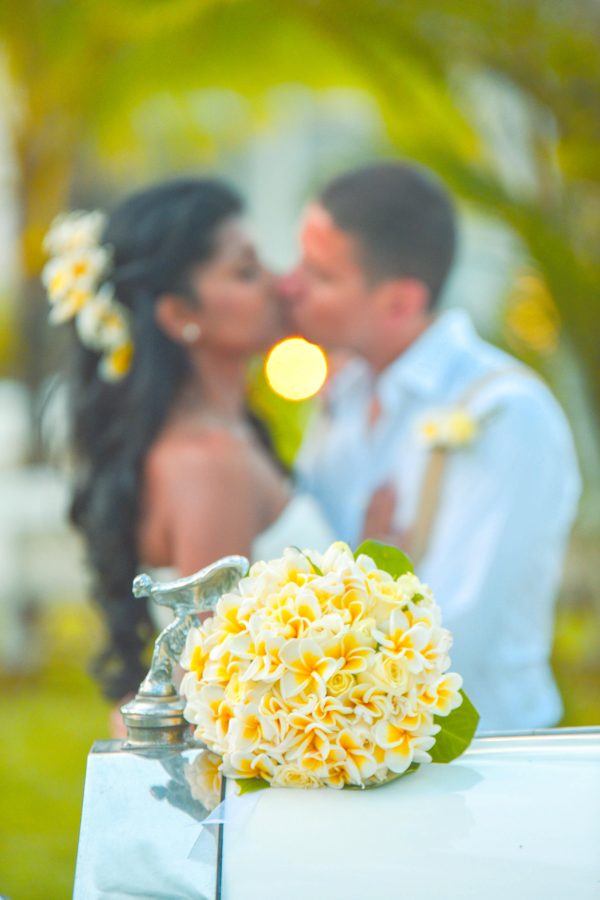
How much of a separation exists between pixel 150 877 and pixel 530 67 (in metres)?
4.92

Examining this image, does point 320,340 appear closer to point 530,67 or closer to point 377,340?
point 377,340

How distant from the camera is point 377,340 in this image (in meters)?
3.21

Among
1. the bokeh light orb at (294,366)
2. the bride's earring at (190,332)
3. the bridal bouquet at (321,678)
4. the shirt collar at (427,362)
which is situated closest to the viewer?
the bridal bouquet at (321,678)

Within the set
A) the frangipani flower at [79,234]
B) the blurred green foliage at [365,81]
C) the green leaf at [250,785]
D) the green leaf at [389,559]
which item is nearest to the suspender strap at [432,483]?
the frangipani flower at [79,234]

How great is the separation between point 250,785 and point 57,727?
15.0ft

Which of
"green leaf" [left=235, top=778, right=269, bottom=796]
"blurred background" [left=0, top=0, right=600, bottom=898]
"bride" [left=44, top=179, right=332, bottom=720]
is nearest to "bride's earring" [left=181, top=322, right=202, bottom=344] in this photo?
"bride" [left=44, top=179, right=332, bottom=720]

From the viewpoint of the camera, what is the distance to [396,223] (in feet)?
10.3

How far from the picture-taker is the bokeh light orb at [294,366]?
3.30 metres

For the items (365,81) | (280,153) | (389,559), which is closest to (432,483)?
(389,559)

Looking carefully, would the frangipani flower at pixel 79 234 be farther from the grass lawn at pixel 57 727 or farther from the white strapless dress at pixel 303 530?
the grass lawn at pixel 57 727

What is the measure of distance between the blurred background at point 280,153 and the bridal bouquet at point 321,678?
408 cm

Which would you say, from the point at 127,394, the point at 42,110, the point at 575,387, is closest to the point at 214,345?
the point at 127,394

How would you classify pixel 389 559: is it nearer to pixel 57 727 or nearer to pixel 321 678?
pixel 321 678

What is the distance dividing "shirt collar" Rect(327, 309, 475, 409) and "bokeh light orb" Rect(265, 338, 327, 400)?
14 cm
